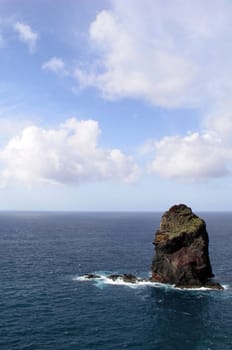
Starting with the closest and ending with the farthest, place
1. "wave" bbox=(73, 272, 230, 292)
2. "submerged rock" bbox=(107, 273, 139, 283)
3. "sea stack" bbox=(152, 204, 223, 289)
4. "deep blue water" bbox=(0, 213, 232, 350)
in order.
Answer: "deep blue water" bbox=(0, 213, 232, 350)
"wave" bbox=(73, 272, 230, 292)
"sea stack" bbox=(152, 204, 223, 289)
"submerged rock" bbox=(107, 273, 139, 283)

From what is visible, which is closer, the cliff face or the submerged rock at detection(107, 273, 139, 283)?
the cliff face

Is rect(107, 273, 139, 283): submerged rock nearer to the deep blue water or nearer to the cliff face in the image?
the cliff face

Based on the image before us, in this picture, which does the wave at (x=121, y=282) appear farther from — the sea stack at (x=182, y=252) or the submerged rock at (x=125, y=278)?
the sea stack at (x=182, y=252)

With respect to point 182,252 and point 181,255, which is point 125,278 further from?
point 182,252

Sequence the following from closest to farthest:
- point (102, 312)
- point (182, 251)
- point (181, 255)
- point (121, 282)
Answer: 1. point (102, 312)
2. point (181, 255)
3. point (121, 282)
4. point (182, 251)

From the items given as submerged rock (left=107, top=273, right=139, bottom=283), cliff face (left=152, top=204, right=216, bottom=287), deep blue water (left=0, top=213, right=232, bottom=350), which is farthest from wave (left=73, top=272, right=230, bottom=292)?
cliff face (left=152, top=204, right=216, bottom=287)

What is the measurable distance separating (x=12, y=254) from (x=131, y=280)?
66185 millimetres

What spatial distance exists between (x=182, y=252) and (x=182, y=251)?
1.27 ft

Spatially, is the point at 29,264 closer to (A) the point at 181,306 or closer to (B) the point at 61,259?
(B) the point at 61,259

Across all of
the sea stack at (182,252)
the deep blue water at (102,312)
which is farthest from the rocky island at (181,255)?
the deep blue water at (102,312)

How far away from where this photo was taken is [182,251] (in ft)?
348

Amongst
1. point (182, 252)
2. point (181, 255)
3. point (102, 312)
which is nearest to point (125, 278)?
point (181, 255)

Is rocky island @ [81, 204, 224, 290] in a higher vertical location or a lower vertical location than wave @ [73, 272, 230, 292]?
higher

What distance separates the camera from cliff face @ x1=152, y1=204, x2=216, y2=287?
338ft
